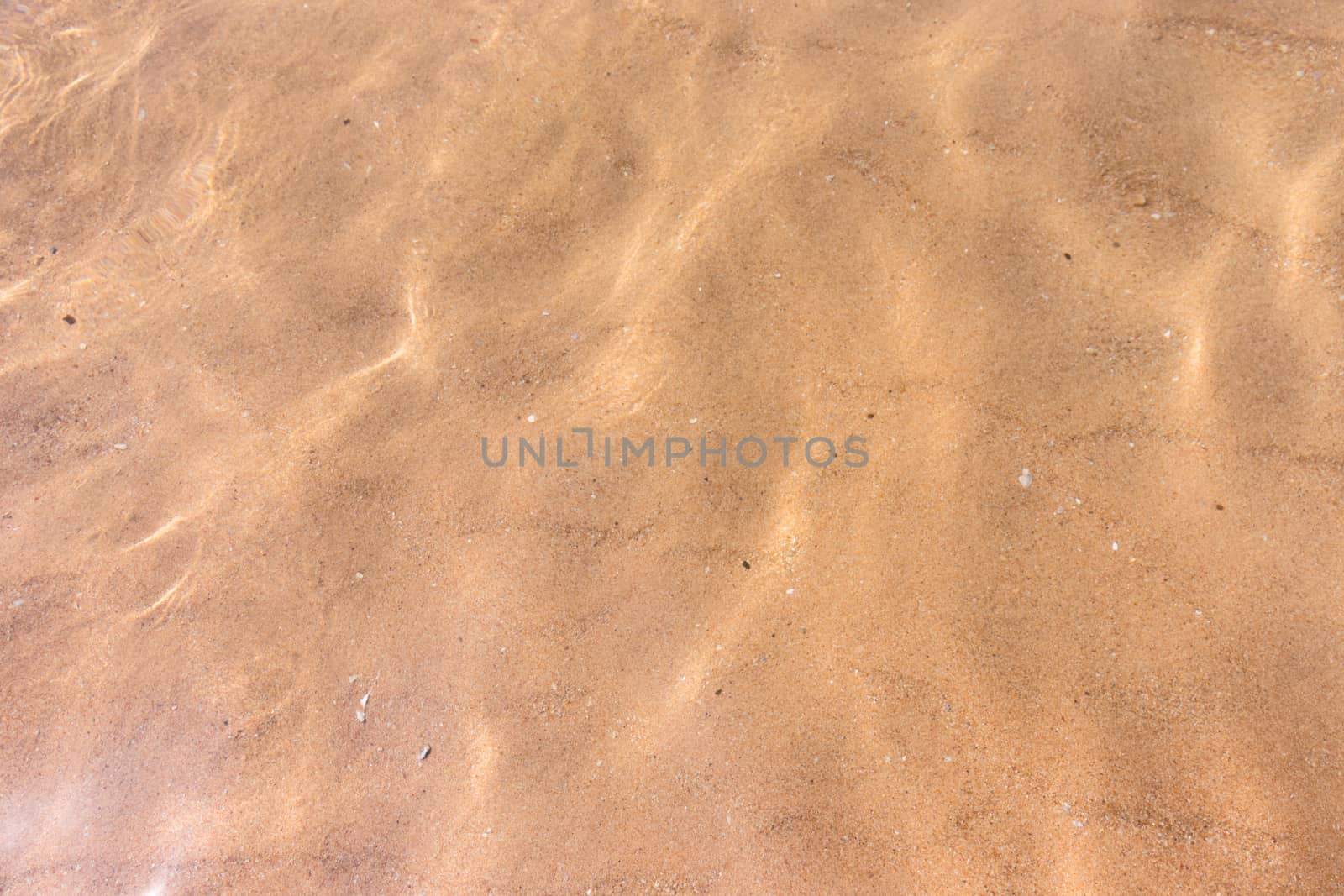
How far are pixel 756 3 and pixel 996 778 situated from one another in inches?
88.4

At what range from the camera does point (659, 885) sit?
1699 mm

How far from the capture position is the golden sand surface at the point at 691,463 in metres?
1.69

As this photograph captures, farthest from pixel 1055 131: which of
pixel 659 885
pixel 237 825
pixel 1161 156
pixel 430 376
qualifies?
pixel 237 825

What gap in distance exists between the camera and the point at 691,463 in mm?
1871

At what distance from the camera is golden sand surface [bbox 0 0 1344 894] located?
66.7 inches

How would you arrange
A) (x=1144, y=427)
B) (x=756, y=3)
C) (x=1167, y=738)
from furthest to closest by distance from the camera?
(x=756, y=3)
(x=1144, y=427)
(x=1167, y=738)

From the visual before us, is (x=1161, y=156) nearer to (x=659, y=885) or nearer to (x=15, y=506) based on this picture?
(x=659, y=885)

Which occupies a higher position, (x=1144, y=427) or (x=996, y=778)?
(x=1144, y=427)

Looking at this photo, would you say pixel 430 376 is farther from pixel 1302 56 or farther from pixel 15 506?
pixel 1302 56

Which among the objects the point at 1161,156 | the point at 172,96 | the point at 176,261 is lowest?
the point at 1161,156

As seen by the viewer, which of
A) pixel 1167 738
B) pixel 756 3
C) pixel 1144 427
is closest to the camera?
pixel 1167 738

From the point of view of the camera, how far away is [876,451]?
1834 mm

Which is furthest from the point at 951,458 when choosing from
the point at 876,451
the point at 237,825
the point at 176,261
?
the point at 176,261

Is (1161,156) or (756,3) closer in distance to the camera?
(1161,156)
